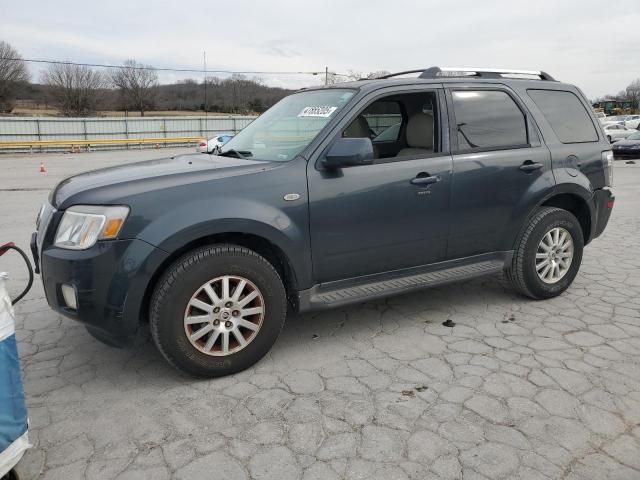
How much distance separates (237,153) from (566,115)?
2.95 m

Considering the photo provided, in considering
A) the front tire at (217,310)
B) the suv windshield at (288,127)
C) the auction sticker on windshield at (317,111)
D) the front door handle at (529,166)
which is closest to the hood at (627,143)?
the front door handle at (529,166)

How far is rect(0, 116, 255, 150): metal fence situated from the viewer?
31.7 meters

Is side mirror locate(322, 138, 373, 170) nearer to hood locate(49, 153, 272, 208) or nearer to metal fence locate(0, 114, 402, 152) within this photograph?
hood locate(49, 153, 272, 208)

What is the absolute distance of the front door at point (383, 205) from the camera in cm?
344

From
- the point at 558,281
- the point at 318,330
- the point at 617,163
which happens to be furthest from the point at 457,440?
the point at 617,163

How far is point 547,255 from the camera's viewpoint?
4488 millimetres

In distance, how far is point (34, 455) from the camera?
253cm

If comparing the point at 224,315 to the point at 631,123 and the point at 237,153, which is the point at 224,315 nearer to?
the point at 237,153

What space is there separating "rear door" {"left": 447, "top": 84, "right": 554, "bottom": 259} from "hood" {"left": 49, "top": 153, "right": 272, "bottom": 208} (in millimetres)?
1568

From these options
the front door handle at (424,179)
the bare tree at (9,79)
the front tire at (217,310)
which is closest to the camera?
the front tire at (217,310)

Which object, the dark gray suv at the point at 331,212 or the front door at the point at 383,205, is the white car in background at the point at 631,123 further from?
the front door at the point at 383,205

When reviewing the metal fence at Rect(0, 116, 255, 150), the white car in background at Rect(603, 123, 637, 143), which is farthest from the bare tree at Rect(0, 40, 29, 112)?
the white car in background at Rect(603, 123, 637, 143)

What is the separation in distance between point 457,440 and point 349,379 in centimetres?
82

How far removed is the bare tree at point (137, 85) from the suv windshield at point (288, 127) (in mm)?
52245
